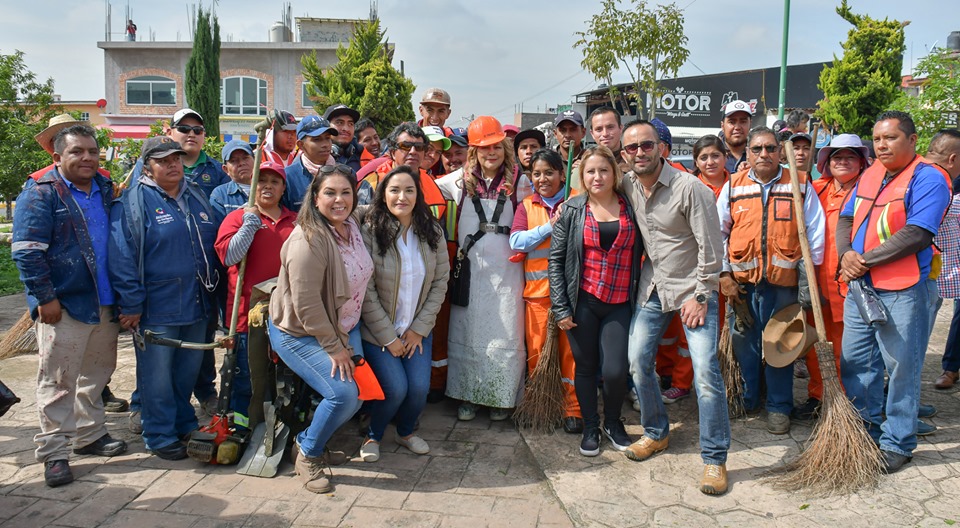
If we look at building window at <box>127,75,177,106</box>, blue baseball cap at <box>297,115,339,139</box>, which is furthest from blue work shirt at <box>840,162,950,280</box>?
building window at <box>127,75,177,106</box>

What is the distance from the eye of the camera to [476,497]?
365cm

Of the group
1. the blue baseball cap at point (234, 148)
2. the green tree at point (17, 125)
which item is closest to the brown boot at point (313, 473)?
the blue baseball cap at point (234, 148)

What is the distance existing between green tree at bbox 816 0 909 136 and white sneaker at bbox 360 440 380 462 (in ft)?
46.4

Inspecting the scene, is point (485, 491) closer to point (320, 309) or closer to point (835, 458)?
point (320, 309)

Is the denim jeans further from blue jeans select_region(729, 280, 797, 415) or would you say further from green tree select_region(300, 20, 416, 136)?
green tree select_region(300, 20, 416, 136)

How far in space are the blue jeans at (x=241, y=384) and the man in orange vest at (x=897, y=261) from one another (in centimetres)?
379

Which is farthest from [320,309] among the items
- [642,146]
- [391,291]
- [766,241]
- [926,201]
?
[926,201]

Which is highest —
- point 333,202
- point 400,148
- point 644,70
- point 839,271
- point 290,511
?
point 644,70

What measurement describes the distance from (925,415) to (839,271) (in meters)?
1.47

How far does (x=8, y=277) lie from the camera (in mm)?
10680

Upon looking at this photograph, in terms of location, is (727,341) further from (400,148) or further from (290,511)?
(290,511)

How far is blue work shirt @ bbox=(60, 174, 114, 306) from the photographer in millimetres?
3900

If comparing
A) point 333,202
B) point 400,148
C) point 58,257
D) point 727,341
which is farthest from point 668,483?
point 58,257

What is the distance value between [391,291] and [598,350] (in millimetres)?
1329
